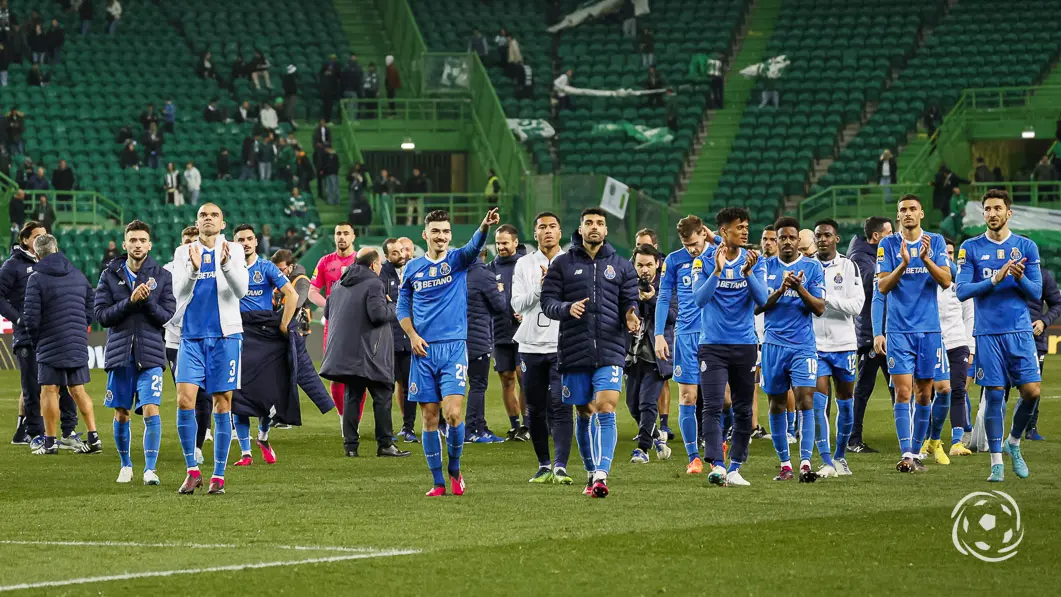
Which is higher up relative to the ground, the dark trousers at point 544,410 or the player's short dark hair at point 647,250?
the player's short dark hair at point 647,250

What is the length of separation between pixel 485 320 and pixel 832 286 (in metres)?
3.77

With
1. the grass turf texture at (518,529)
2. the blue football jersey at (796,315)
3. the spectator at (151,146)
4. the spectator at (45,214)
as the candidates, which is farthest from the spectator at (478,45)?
the blue football jersey at (796,315)

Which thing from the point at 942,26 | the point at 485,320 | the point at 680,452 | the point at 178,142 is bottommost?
the point at 680,452

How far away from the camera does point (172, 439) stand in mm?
15555

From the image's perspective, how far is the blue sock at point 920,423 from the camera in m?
12.3

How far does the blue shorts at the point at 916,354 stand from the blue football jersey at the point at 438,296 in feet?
11.6

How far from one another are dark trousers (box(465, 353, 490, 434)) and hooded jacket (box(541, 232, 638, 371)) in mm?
4172

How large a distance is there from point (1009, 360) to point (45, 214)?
900 inches

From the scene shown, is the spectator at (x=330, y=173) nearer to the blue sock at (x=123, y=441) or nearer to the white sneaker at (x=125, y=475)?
the blue sock at (x=123, y=441)

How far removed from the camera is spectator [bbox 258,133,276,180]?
34.3 m

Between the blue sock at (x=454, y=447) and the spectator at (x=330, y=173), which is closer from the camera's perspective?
the blue sock at (x=454, y=447)

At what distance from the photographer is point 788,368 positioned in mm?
11375

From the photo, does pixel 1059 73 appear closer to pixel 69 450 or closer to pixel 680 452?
pixel 680 452

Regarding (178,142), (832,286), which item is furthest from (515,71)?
(832,286)
